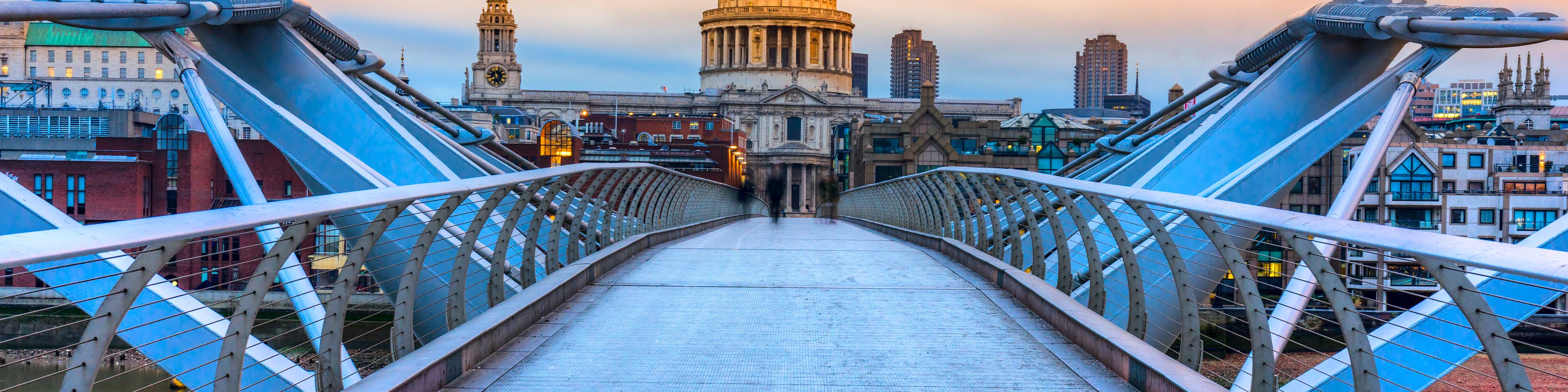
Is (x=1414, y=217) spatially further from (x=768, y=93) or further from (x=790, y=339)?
(x=768, y=93)

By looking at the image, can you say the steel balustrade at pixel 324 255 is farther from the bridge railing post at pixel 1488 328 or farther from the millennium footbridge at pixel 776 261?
the bridge railing post at pixel 1488 328

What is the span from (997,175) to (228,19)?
358 inches

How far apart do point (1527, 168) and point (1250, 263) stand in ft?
227

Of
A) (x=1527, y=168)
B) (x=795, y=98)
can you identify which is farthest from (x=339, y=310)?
(x=795, y=98)

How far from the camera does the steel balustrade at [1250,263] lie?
3469 mm

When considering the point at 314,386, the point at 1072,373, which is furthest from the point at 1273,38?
the point at 314,386

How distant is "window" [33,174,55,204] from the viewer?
5578 centimetres

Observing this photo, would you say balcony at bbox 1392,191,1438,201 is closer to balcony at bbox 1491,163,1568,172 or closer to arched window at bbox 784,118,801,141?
balcony at bbox 1491,163,1568,172

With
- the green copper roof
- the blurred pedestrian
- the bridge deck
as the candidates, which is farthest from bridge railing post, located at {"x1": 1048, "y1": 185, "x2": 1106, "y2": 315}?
the green copper roof

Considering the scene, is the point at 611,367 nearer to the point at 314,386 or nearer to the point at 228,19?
the point at 314,386

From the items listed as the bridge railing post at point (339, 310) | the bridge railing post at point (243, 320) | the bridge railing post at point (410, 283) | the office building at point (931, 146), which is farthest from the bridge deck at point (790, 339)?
the office building at point (931, 146)

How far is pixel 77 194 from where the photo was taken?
56125 mm

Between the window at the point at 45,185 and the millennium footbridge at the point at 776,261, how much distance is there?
44.2 m

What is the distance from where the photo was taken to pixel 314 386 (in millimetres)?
6074
